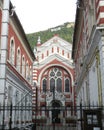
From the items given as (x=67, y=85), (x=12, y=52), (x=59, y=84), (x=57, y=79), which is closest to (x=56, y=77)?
(x=57, y=79)

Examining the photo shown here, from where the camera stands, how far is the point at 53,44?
45219 mm

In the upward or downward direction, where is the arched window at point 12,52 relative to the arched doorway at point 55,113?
upward

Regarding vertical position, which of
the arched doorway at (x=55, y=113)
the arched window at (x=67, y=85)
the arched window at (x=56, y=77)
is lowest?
the arched doorway at (x=55, y=113)

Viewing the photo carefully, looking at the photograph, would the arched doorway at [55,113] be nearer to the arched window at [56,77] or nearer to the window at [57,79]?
the window at [57,79]

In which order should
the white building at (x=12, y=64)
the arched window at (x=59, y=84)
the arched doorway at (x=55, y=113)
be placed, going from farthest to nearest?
1. the arched window at (x=59, y=84)
2. the white building at (x=12, y=64)
3. the arched doorway at (x=55, y=113)

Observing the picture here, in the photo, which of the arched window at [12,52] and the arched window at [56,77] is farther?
the arched window at [56,77]

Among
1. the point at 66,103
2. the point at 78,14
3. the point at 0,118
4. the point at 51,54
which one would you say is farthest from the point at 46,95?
the point at 0,118

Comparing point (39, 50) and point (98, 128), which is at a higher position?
point (39, 50)

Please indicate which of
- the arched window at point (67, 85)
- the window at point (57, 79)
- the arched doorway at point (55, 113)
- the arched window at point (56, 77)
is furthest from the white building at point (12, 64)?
the arched window at point (67, 85)

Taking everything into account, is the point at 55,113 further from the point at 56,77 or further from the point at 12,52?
the point at 56,77

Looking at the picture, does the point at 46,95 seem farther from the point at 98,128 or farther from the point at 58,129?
the point at 98,128

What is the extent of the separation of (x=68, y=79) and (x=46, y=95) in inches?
188

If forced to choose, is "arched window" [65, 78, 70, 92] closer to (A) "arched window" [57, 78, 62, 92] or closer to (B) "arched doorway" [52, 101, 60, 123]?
(A) "arched window" [57, 78, 62, 92]

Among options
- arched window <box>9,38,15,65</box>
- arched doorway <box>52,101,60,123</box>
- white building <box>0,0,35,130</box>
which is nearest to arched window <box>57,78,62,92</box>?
arched doorway <box>52,101,60,123</box>
